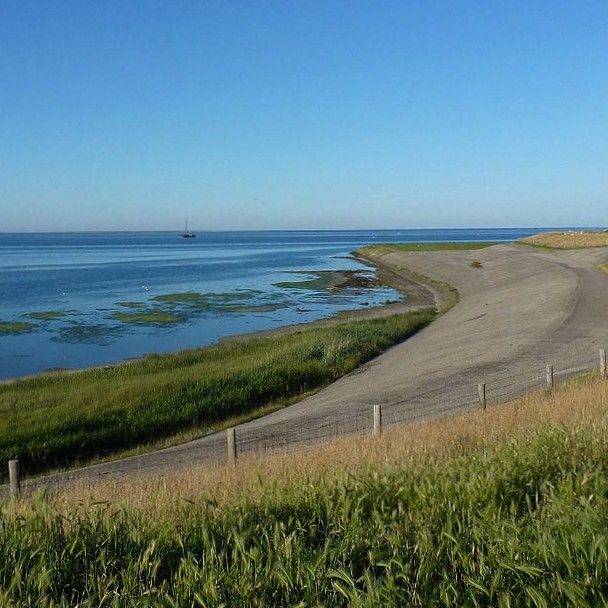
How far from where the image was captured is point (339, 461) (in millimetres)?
10180

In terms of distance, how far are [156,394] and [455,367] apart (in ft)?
36.2

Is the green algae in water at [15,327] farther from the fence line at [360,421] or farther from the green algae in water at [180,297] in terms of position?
the fence line at [360,421]

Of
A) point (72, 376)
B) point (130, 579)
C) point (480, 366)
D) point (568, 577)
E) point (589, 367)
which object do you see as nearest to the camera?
point (568, 577)

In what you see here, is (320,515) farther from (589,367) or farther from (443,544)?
(589,367)

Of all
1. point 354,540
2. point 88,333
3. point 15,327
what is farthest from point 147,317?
point 354,540

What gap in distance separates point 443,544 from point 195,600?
1.98 m

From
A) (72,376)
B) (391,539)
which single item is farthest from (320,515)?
(72,376)

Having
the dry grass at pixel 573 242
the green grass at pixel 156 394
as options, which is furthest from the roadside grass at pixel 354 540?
the dry grass at pixel 573 242

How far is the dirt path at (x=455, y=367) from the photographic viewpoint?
734 inches

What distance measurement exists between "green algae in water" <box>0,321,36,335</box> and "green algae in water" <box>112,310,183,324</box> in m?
5.78

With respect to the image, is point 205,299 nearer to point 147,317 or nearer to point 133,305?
point 133,305

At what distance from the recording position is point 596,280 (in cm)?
5356

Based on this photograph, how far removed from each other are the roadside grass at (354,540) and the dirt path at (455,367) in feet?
28.9

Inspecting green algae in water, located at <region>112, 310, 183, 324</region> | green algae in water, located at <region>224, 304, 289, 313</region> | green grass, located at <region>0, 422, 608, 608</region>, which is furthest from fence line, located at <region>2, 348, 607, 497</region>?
green algae in water, located at <region>224, 304, 289, 313</region>
